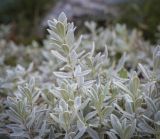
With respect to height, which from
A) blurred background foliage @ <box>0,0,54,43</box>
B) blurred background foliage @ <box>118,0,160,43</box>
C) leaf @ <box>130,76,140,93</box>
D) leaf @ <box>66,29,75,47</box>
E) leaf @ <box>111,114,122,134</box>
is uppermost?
blurred background foliage @ <box>0,0,54,43</box>

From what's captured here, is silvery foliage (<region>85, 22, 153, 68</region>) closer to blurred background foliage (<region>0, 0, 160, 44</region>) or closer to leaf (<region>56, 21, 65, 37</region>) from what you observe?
blurred background foliage (<region>0, 0, 160, 44</region>)

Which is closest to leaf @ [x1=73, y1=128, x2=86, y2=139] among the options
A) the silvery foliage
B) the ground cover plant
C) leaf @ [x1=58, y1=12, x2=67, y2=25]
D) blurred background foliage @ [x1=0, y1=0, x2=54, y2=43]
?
the ground cover plant

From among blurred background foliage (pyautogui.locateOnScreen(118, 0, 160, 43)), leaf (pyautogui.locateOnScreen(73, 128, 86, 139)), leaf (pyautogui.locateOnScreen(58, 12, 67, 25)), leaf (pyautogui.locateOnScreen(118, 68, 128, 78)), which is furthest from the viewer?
blurred background foliage (pyautogui.locateOnScreen(118, 0, 160, 43))

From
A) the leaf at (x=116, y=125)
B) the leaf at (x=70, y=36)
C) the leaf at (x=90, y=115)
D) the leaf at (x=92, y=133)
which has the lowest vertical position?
the leaf at (x=92, y=133)

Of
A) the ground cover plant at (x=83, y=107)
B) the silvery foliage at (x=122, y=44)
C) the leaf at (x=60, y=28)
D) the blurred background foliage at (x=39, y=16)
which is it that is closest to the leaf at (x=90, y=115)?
the ground cover plant at (x=83, y=107)

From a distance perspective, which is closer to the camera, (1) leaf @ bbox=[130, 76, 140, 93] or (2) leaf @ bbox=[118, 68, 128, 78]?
(1) leaf @ bbox=[130, 76, 140, 93]

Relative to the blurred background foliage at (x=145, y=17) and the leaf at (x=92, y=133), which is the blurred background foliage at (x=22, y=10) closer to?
the blurred background foliage at (x=145, y=17)

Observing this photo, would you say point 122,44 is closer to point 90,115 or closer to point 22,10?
point 90,115

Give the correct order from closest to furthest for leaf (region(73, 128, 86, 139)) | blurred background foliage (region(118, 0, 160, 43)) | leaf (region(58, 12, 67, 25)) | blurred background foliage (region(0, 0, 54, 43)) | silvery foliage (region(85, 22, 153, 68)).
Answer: leaf (region(73, 128, 86, 139)), leaf (region(58, 12, 67, 25)), silvery foliage (region(85, 22, 153, 68)), blurred background foliage (region(118, 0, 160, 43)), blurred background foliage (region(0, 0, 54, 43))
